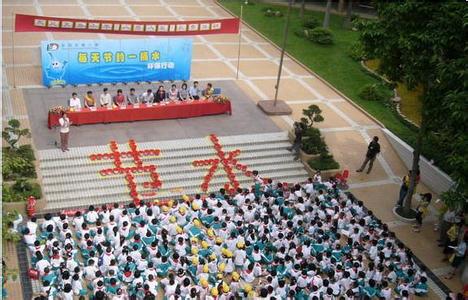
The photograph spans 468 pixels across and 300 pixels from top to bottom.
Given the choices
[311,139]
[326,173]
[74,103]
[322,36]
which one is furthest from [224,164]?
[322,36]

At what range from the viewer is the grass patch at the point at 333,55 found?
24.5 m

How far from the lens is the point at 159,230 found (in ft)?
50.5

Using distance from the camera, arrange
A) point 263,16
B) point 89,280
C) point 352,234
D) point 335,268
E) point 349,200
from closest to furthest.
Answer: point 89,280, point 335,268, point 352,234, point 349,200, point 263,16

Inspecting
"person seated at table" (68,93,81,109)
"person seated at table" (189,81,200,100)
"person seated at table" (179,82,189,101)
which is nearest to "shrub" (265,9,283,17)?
"person seated at table" (189,81,200,100)

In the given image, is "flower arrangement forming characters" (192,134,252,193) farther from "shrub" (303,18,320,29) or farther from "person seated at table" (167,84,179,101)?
"shrub" (303,18,320,29)

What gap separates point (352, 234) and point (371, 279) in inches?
71.4

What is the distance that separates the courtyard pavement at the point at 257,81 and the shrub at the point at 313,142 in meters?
1.01

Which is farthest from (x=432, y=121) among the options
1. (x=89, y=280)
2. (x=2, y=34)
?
(x=2, y=34)

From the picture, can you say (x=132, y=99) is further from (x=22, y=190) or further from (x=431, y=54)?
(x=431, y=54)

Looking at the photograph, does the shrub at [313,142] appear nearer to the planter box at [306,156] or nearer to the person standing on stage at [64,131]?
the planter box at [306,156]

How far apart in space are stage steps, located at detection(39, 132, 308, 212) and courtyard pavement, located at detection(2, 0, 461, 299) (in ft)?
6.63

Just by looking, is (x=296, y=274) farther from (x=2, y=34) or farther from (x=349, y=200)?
(x=2, y=34)

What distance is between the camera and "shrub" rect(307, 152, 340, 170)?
19594 millimetres

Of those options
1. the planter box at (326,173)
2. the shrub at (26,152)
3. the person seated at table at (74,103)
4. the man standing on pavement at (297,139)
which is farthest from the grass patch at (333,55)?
the shrub at (26,152)
